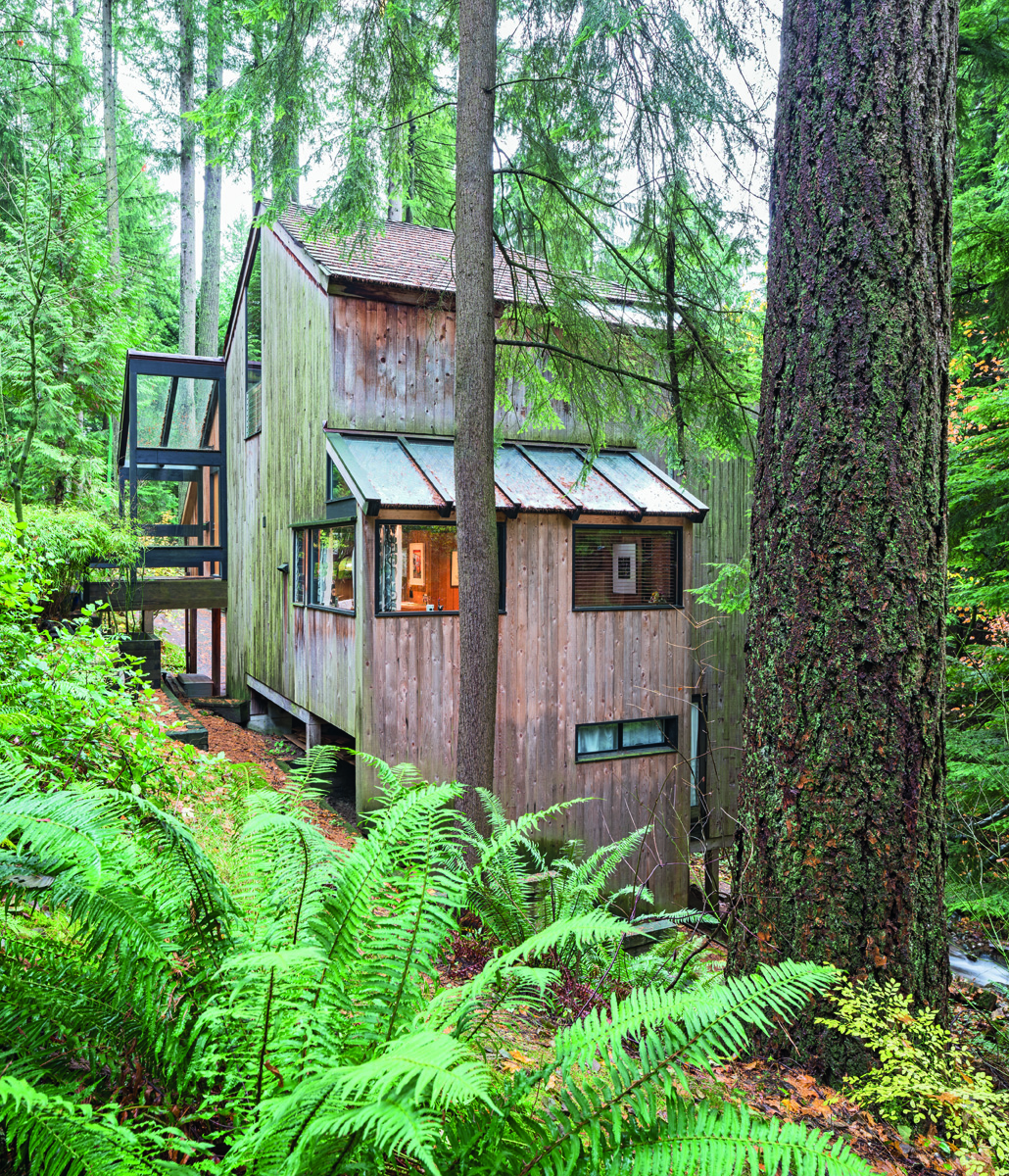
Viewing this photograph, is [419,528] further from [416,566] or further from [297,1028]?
[297,1028]

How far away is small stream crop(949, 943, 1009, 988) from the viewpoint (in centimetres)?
427

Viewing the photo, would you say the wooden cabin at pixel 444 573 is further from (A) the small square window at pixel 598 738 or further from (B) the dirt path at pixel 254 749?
(B) the dirt path at pixel 254 749

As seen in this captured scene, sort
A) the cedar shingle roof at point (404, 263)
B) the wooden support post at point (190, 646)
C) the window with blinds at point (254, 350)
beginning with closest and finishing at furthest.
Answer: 1. the cedar shingle roof at point (404, 263)
2. the window with blinds at point (254, 350)
3. the wooden support post at point (190, 646)

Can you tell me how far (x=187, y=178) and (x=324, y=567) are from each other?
14.6 m

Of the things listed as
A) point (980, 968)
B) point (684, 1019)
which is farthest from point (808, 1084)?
point (980, 968)

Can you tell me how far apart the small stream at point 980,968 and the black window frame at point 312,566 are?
18.6 ft

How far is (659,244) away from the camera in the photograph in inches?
230

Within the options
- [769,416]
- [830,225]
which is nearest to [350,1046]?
[769,416]

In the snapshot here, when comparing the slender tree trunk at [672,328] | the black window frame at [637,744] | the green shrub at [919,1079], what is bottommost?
the black window frame at [637,744]

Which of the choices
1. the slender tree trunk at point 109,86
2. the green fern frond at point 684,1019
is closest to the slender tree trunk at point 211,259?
the slender tree trunk at point 109,86

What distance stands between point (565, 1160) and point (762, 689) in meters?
1.68

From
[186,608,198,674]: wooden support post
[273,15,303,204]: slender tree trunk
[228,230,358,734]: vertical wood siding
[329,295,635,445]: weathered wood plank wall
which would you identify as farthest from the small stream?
[186,608,198,674]: wooden support post

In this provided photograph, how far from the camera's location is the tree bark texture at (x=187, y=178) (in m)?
17.4

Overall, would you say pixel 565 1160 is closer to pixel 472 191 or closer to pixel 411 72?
pixel 472 191
